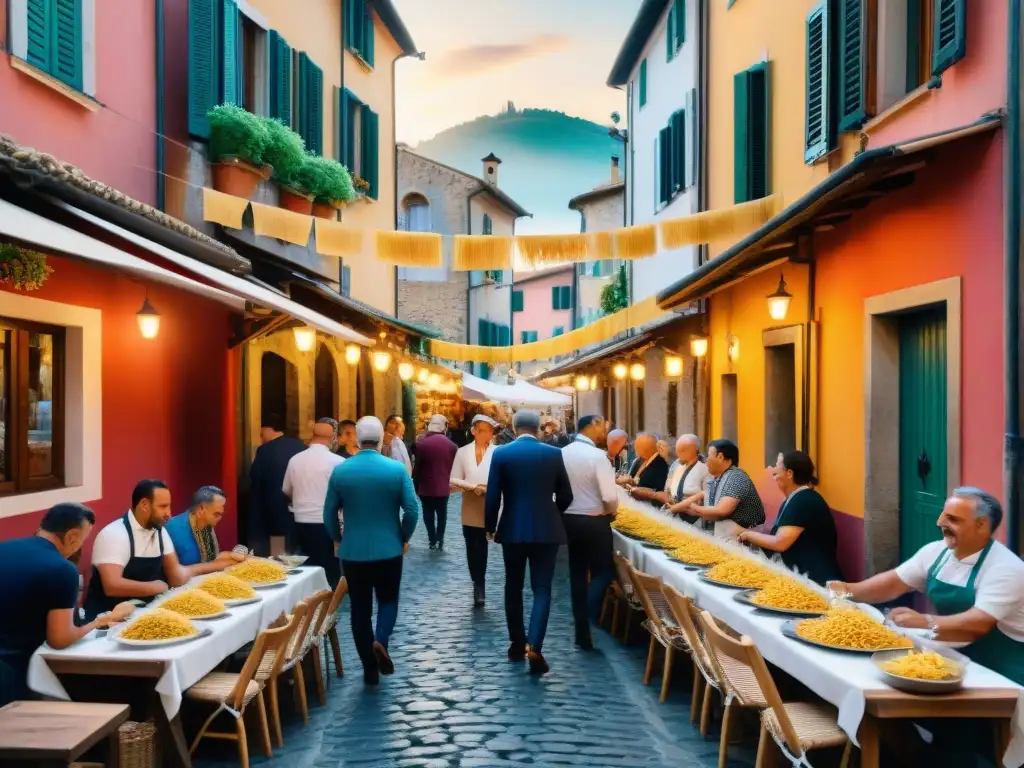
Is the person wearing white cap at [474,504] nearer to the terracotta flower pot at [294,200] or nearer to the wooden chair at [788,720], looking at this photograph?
the terracotta flower pot at [294,200]

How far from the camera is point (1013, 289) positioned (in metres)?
6.10

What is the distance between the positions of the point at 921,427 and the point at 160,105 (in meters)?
7.71

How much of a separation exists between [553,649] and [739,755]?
2.81 metres

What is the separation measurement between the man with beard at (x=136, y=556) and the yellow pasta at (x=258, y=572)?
0.42m

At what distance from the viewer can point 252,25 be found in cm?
1309

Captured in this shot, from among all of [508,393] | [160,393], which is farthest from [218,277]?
[508,393]

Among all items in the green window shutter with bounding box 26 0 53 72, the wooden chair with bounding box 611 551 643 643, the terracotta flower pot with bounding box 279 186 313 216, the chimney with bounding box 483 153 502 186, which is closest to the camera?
the green window shutter with bounding box 26 0 53 72

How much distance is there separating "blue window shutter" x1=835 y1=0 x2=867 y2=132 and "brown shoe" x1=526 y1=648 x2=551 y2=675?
5129 mm

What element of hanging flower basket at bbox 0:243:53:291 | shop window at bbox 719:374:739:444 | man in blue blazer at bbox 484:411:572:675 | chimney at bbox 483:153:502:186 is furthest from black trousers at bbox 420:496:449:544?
chimney at bbox 483:153:502:186

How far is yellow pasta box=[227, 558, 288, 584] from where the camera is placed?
6887 millimetres

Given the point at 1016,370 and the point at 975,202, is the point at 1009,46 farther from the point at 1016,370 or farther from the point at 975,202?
the point at 1016,370

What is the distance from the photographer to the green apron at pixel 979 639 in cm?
476

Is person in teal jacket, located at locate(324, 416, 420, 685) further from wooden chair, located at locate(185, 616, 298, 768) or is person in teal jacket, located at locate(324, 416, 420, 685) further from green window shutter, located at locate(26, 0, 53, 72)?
green window shutter, located at locate(26, 0, 53, 72)

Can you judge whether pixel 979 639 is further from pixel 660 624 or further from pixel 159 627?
pixel 159 627
